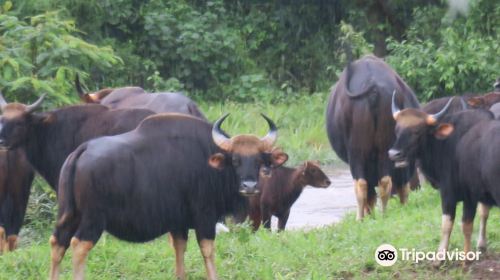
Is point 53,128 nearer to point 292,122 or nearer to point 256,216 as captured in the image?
point 256,216

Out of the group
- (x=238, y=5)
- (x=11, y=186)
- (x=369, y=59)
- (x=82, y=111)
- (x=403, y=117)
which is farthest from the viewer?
(x=238, y=5)

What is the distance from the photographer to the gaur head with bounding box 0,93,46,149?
370 inches

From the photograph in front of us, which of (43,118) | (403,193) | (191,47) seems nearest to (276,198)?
(403,193)

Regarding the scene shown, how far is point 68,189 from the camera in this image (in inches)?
321

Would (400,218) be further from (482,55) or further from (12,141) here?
(482,55)

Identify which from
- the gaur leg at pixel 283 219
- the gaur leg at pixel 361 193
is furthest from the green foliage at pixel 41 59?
the gaur leg at pixel 361 193

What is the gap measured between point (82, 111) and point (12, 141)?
718 millimetres

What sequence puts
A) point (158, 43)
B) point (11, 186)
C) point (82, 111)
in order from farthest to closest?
point (158, 43) → point (11, 186) → point (82, 111)

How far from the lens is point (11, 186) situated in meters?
10.7

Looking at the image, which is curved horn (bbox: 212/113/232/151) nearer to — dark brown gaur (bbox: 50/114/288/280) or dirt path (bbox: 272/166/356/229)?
dark brown gaur (bbox: 50/114/288/280)

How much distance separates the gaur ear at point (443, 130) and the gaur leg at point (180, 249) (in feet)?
6.94

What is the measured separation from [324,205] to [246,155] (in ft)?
18.9

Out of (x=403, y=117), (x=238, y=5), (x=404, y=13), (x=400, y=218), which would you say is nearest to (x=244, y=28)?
(x=238, y=5)

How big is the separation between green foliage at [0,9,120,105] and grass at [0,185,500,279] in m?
3.08
